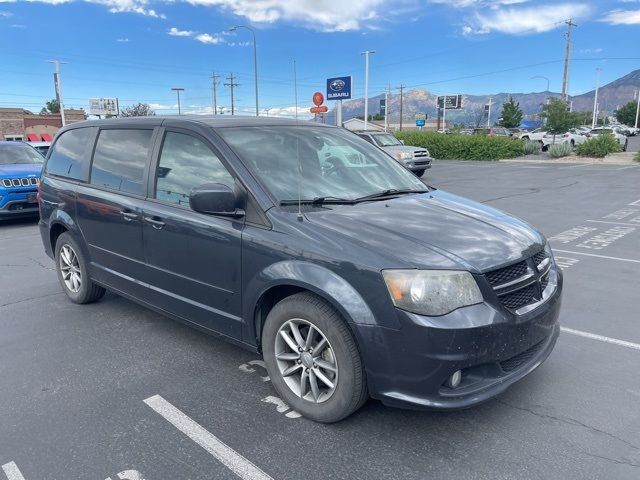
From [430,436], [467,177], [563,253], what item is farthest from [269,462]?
[467,177]

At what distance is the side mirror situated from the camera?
3.10 meters

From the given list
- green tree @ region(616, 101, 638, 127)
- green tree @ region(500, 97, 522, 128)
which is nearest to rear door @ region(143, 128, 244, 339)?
green tree @ region(500, 97, 522, 128)

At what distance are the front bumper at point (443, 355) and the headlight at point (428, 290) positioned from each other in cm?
4

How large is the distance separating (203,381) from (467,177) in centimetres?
1753

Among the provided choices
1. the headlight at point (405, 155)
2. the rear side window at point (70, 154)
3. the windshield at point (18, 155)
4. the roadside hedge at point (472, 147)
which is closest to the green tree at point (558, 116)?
the roadside hedge at point (472, 147)

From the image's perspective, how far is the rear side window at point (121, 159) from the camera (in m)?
4.09

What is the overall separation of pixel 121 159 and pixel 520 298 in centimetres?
337

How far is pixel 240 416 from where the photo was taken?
3100 millimetres

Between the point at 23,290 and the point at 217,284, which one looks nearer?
the point at 217,284

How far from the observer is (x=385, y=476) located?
2.55 m

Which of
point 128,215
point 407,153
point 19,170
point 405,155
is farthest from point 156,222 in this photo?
point 407,153

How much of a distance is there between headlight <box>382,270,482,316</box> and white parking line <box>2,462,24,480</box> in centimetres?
213

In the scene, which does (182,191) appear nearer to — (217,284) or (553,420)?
(217,284)

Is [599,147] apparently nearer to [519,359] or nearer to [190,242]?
[519,359]
